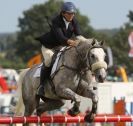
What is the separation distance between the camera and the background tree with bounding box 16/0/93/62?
321 feet

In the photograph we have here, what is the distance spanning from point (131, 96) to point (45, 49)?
7731 mm

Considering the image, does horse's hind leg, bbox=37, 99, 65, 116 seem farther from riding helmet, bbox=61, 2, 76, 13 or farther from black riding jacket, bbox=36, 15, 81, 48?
riding helmet, bbox=61, 2, 76, 13

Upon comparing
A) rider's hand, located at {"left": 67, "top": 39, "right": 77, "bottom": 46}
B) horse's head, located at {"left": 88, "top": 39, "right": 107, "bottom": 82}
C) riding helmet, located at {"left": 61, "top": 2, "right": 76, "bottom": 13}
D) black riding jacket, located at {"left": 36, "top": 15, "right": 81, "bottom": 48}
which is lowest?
horse's head, located at {"left": 88, "top": 39, "right": 107, "bottom": 82}

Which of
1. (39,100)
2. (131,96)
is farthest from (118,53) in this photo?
(39,100)

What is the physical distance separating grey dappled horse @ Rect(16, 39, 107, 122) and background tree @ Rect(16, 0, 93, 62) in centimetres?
8199

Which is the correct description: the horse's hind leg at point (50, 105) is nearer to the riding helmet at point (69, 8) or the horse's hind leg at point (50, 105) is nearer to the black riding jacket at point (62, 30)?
the black riding jacket at point (62, 30)

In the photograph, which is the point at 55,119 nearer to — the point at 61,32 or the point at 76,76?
the point at 76,76

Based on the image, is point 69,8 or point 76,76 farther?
point 69,8

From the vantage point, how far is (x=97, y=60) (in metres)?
11.7

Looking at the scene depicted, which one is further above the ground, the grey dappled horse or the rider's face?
the rider's face

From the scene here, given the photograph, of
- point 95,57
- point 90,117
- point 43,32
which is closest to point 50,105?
point 90,117

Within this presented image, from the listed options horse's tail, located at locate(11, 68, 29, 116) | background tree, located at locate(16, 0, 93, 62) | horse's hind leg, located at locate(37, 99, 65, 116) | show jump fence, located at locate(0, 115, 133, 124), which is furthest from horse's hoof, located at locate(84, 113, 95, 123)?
background tree, located at locate(16, 0, 93, 62)

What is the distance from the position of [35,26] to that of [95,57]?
90.1 m

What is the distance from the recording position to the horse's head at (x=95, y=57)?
1153 centimetres
